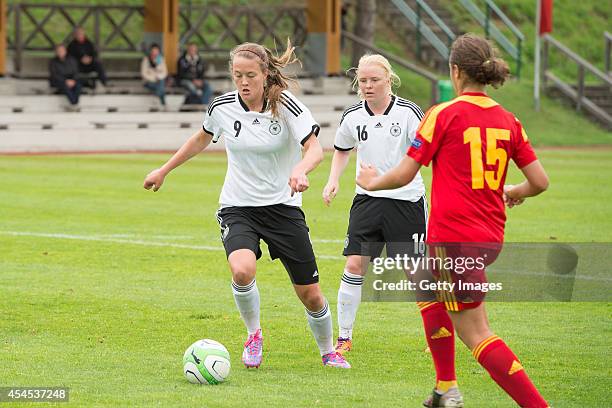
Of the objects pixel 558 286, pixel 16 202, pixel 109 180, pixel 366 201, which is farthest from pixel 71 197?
pixel 366 201

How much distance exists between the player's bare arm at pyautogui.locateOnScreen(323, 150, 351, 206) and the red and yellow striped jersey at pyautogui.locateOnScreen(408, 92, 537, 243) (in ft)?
6.15

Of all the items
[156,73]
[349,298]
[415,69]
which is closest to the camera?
[349,298]

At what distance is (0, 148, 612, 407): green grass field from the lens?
6.75 m

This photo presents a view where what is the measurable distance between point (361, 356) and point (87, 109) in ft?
81.6

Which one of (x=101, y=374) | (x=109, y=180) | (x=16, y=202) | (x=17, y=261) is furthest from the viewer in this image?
(x=109, y=180)

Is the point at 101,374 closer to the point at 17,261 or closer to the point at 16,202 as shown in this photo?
the point at 17,261

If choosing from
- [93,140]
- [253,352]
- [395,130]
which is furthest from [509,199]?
[93,140]

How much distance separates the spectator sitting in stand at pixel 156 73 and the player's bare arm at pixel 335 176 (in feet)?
81.3

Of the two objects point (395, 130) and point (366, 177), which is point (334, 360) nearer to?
point (395, 130)

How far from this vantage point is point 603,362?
7578 millimetres

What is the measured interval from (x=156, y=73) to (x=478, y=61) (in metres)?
27.6

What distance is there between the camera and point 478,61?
18.6 feet

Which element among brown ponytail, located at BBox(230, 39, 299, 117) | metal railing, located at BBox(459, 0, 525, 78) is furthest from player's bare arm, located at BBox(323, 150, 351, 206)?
metal railing, located at BBox(459, 0, 525, 78)

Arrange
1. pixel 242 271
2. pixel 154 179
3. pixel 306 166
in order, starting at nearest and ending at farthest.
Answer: pixel 306 166 → pixel 242 271 → pixel 154 179
